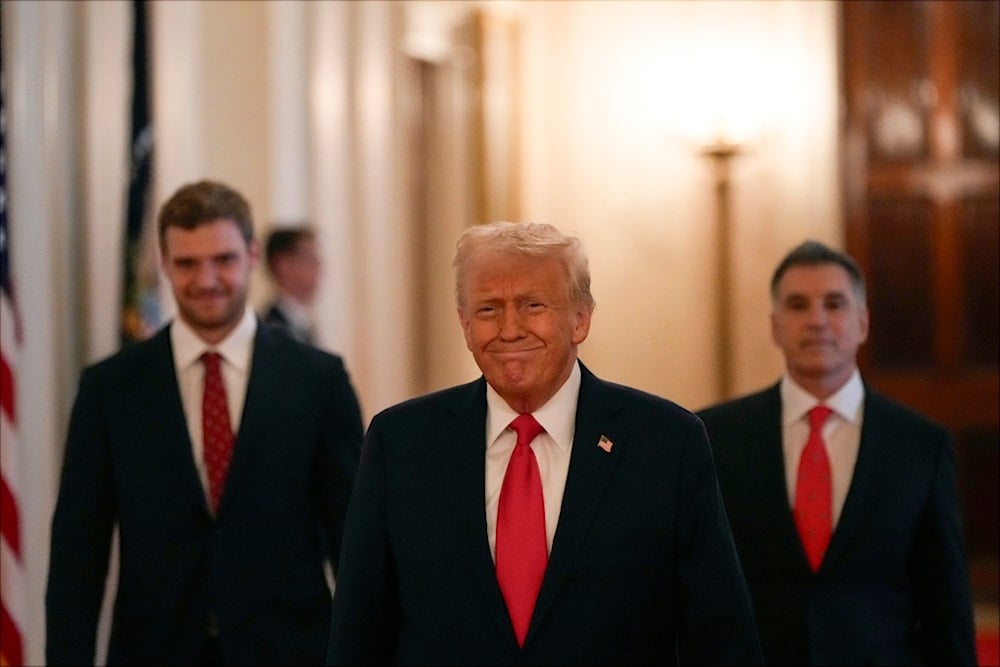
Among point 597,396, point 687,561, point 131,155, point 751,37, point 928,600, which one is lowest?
point 928,600

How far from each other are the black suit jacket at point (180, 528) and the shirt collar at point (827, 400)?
106cm

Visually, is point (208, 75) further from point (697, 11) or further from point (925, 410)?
point (925, 410)

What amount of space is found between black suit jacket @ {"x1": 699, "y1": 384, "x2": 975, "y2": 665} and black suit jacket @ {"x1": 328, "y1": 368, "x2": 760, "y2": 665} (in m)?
→ 1.02

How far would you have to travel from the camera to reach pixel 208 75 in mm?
6266

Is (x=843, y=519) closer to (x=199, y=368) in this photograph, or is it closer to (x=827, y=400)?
(x=827, y=400)

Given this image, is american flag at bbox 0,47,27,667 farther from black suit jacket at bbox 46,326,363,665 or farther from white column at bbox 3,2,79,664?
black suit jacket at bbox 46,326,363,665

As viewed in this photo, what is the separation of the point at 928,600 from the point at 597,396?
1.31 meters

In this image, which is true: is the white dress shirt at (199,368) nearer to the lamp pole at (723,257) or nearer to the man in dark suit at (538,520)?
the man in dark suit at (538,520)

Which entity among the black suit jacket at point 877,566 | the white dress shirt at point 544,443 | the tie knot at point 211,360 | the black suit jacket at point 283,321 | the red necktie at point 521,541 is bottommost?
the black suit jacket at point 877,566

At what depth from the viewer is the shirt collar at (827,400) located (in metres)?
3.47

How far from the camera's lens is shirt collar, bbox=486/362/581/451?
2.31 metres

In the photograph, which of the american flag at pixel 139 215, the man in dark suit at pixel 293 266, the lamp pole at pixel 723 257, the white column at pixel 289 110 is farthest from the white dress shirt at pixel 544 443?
the lamp pole at pixel 723 257

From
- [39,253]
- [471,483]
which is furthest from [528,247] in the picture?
[39,253]

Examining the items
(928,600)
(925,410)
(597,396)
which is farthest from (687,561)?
(925,410)
